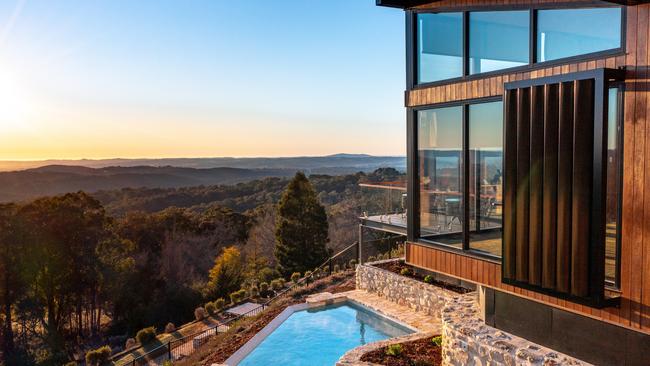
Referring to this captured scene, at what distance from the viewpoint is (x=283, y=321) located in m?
11.8

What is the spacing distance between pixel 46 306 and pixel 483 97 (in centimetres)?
2113

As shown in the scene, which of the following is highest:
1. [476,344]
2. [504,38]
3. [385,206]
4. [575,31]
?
[504,38]

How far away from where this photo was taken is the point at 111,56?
62.6ft

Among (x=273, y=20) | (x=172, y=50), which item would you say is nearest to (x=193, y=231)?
(x=172, y=50)

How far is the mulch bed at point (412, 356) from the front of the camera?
788cm

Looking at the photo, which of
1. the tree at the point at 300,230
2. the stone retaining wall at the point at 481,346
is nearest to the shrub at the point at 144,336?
the tree at the point at 300,230

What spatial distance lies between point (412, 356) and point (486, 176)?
3.69m

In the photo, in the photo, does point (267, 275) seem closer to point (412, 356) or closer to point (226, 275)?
point (226, 275)

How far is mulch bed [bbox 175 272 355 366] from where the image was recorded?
10.3 m

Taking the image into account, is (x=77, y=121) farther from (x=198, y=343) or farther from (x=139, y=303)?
(x=198, y=343)

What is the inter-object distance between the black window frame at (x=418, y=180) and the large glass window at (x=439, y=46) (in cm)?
47

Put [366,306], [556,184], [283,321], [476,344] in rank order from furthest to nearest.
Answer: [366,306] → [283,321] → [476,344] → [556,184]

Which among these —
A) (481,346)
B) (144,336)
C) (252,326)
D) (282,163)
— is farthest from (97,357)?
(282,163)

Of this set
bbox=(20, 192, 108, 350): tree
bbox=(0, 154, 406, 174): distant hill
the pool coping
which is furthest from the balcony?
bbox=(0, 154, 406, 174): distant hill
